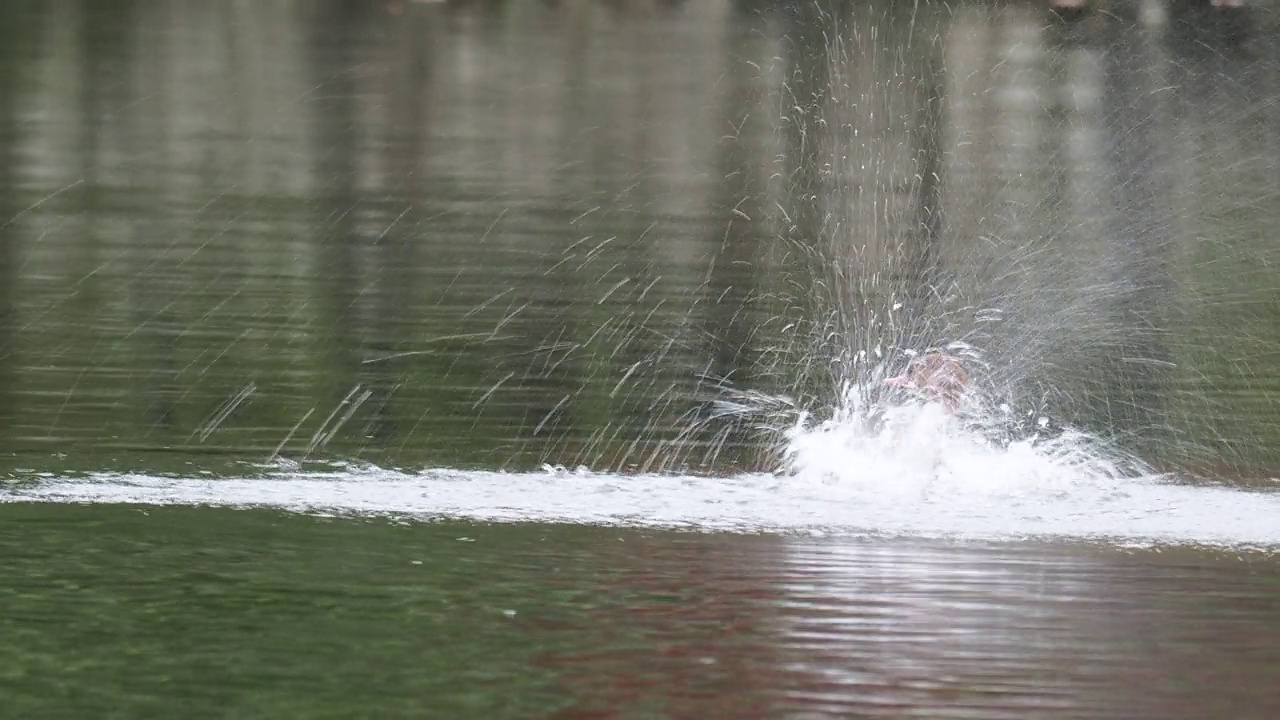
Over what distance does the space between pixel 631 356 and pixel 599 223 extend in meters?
5.71

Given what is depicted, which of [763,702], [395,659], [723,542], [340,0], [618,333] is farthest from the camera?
[340,0]

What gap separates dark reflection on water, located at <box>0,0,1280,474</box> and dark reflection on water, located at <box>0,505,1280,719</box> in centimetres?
321

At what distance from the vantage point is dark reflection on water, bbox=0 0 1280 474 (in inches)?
688

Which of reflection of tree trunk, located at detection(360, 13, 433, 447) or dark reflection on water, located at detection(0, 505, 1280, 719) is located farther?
reflection of tree trunk, located at detection(360, 13, 433, 447)

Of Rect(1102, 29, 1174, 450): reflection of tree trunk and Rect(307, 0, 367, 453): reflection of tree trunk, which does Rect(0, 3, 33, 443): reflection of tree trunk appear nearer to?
Rect(307, 0, 367, 453): reflection of tree trunk

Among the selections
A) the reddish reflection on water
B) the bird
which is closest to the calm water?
the reddish reflection on water

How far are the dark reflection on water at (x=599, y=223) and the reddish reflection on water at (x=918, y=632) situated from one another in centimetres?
406

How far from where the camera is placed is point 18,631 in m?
9.15

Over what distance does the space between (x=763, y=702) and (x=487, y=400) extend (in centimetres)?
970

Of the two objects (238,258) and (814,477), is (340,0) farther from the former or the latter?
(814,477)

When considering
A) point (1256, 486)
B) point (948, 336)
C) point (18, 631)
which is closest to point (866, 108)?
point (948, 336)

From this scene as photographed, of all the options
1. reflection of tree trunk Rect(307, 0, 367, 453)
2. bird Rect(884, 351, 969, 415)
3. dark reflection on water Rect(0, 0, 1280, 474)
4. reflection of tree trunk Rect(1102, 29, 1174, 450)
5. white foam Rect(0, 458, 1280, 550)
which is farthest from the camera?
reflection of tree trunk Rect(307, 0, 367, 453)

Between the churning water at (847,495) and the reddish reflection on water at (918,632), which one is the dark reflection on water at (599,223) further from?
the reddish reflection on water at (918,632)

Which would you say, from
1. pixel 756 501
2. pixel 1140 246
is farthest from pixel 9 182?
pixel 756 501
